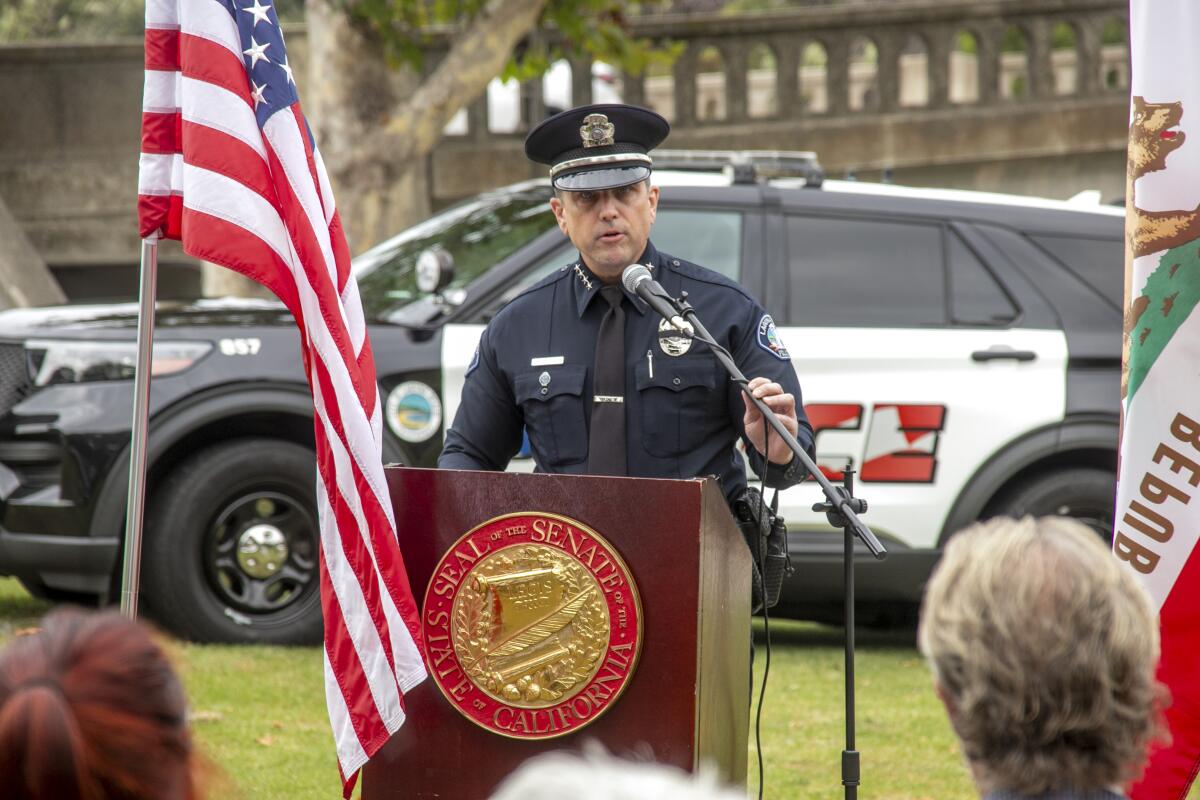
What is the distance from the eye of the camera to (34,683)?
1568 mm

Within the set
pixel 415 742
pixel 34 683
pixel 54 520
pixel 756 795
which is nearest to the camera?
pixel 34 683

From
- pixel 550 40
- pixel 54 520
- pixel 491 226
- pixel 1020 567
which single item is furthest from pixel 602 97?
pixel 1020 567

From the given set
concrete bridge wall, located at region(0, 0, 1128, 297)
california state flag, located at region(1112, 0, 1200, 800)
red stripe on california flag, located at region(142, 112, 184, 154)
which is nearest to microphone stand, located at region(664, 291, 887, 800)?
california state flag, located at region(1112, 0, 1200, 800)

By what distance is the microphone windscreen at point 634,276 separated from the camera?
3.61m

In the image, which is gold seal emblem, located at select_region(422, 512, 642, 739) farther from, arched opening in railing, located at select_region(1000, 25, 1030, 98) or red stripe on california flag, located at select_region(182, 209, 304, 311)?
arched opening in railing, located at select_region(1000, 25, 1030, 98)

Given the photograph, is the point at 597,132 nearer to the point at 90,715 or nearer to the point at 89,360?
the point at 90,715

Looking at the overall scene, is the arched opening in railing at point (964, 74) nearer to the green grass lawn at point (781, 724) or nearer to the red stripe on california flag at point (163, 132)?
the green grass lawn at point (781, 724)

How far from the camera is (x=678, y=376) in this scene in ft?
12.5

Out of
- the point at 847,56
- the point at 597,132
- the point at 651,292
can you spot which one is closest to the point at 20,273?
the point at 847,56

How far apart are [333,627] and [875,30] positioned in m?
11.4

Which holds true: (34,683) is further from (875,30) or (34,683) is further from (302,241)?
(875,30)

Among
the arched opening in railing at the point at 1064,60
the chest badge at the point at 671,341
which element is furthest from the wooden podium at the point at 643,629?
the arched opening in railing at the point at 1064,60

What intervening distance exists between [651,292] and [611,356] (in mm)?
327

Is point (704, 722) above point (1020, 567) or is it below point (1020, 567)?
below
